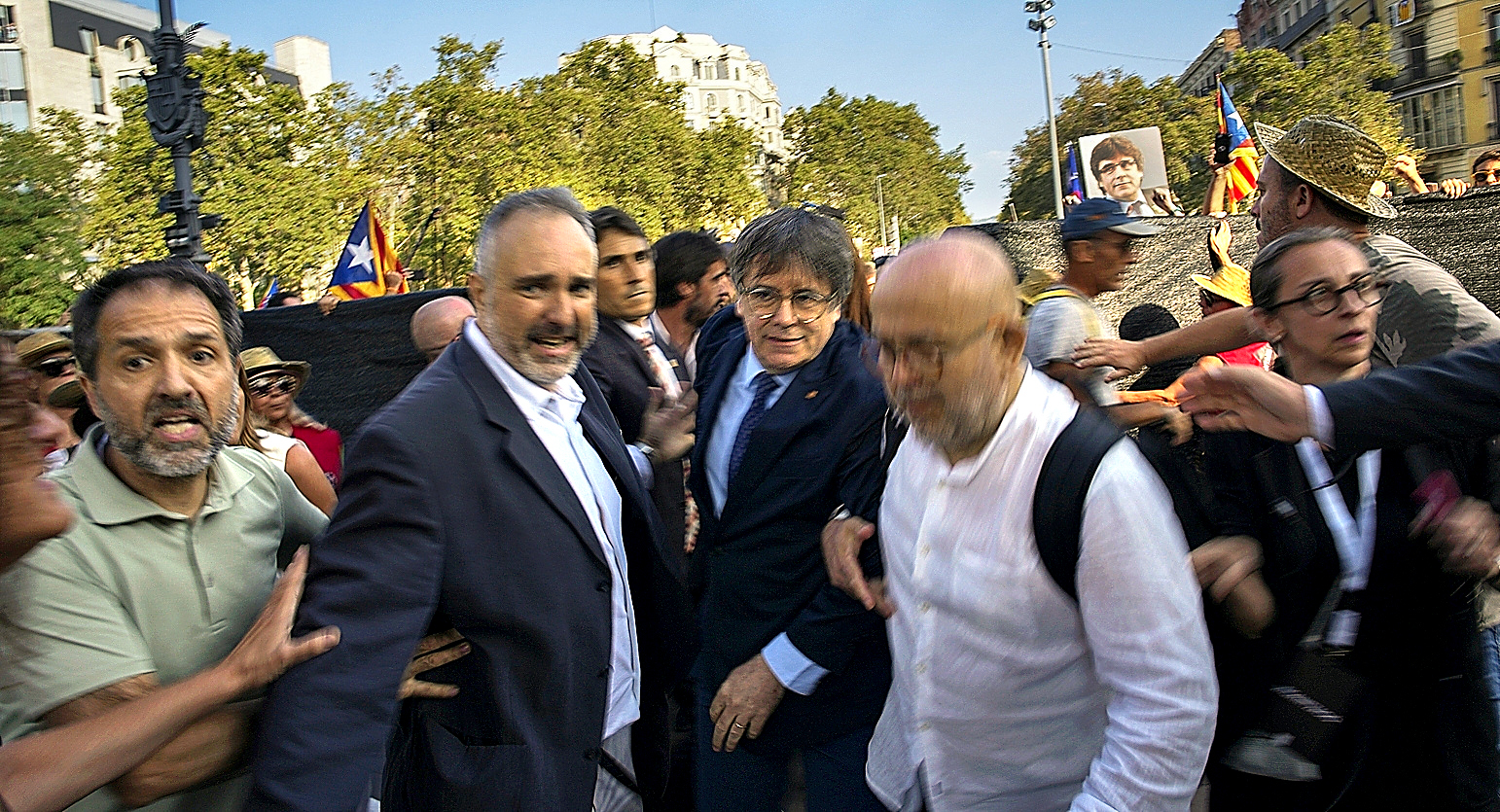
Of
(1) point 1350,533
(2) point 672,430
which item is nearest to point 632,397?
(2) point 672,430

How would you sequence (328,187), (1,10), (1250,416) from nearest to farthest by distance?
1. (1250,416)
2. (328,187)
3. (1,10)

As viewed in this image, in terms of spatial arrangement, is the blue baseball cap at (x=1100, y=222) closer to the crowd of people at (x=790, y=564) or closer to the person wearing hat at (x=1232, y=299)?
the person wearing hat at (x=1232, y=299)

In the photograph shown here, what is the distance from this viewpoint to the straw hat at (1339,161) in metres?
3.12

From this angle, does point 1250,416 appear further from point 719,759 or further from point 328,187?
point 328,187

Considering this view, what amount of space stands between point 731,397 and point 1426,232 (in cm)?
530

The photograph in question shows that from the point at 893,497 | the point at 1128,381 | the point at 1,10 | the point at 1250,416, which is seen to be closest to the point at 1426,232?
the point at 1128,381

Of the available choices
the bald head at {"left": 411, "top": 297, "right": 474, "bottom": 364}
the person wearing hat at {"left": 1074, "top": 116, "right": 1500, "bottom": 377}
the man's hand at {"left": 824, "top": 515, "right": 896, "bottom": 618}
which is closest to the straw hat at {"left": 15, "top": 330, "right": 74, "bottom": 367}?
the bald head at {"left": 411, "top": 297, "right": 474, "bottom": 364}

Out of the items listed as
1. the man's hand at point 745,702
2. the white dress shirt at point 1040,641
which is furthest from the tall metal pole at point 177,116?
the white dress shirt at point 1040,641

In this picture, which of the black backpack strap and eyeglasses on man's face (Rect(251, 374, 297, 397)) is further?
eyeglasses on man's face (Rect(251, 374, 297, 397))

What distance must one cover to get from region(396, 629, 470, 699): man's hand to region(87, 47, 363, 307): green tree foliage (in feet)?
102

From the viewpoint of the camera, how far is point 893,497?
2182 millimetres

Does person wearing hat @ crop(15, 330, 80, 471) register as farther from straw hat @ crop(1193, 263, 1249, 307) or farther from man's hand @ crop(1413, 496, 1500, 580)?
straw hat @ crop(1193, 263, 1249, 307)

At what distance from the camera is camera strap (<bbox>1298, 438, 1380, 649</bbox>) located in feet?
7.29

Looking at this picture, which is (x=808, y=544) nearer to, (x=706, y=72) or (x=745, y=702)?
(x=745, y=702)
